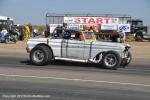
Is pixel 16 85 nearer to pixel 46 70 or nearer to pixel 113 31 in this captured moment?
pixel 46 70

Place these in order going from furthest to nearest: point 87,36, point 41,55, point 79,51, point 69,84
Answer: point 87,36 < point 41,55 < point 79,51 < point 69,84

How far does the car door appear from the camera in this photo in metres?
17.2

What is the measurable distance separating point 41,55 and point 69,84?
5508mm

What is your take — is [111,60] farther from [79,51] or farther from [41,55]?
[41,55]

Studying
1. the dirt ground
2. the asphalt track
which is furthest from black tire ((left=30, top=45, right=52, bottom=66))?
the dirt ground

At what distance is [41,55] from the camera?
57.0 ft

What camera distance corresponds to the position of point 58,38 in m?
17.7

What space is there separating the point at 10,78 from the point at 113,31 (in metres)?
28.7

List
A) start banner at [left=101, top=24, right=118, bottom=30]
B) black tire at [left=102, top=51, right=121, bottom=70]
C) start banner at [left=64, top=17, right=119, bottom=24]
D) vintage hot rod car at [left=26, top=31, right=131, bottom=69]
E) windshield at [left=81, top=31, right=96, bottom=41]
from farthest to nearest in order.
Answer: start banner at [left=64, top=17, right=119, bottom=24], start banner at [left=101, top=24, right=118, bottom=30], windshield at [left=81, top=31, right=96, bottom=41], vintage hot rod car at [left=26, top=31, right=131, bottom=69], black tire at [left=102, top=51, right=121, bottom=70]

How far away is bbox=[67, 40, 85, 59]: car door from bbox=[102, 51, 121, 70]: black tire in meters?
0.92

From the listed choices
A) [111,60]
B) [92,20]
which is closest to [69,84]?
[111,60]

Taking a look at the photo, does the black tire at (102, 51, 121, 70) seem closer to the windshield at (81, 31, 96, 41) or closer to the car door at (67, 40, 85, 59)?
the car door at (67, 40, 85, 59)

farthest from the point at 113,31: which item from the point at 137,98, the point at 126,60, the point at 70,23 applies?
the point at 137,98

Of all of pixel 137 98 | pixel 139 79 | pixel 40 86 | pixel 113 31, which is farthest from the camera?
pixel 113 31
